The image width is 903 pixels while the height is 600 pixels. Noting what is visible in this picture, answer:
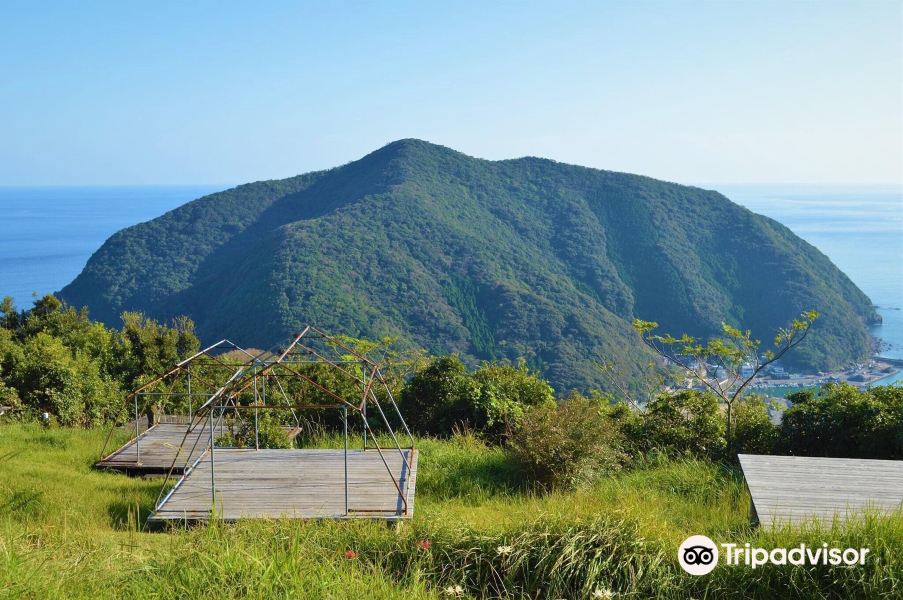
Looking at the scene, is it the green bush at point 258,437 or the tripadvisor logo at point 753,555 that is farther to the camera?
the green bush at point 258,437

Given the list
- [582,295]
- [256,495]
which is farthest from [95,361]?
[582,295]

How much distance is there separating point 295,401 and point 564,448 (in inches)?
221

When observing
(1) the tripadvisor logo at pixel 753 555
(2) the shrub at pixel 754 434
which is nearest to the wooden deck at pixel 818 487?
(1) the tripadvisor logo at pixel 753 555

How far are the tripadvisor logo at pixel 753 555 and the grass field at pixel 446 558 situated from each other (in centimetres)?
5

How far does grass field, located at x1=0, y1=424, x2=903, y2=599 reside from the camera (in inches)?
156

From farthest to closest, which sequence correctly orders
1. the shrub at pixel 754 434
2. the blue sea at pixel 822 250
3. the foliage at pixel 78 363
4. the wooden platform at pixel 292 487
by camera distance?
the blue sea at pixel 822 250 → the foliage at pixel 78 363 → the shrub at pixel 754 434 → the wooden platform at pixel 292 487

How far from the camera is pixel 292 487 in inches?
287

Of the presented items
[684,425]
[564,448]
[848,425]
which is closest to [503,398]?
[684,425]

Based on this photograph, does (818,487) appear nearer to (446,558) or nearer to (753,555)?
(753,555)

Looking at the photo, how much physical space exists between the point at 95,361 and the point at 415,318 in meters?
43.5

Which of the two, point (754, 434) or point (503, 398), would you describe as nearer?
point (754, 434)

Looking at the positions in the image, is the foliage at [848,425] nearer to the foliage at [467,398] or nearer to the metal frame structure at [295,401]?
the foliage at [467,398]

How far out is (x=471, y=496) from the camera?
25.1ft

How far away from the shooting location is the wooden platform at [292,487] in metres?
6.55
